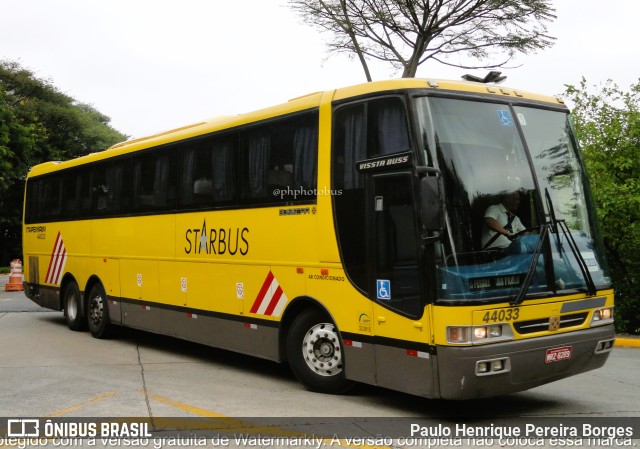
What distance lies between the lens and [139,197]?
1203 cm

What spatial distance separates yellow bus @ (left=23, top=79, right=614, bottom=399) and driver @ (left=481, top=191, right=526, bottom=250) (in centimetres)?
2

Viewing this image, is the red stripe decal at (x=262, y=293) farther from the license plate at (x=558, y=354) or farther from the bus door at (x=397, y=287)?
the license plate at (x=558, y=354)

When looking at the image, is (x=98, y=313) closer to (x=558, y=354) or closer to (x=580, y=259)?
(x=558, y=354)

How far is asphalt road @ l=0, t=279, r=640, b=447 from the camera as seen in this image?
24.2ft

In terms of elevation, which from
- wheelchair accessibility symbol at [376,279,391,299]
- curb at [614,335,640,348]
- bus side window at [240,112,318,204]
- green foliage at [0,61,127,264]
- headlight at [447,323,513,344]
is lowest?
curb at [614,335,640,348]

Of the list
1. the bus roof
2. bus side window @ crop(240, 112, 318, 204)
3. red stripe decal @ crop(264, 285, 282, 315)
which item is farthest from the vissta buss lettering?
the bus roof

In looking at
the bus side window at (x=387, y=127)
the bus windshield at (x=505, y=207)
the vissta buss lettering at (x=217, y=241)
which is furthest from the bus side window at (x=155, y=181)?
the bus windshield at (x=505, y=207)

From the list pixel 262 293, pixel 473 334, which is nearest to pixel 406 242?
pixel 473 334

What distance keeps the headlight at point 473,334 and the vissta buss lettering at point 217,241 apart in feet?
11.6

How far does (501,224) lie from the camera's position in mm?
6938

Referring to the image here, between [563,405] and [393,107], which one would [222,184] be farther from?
Answer: [563,405]

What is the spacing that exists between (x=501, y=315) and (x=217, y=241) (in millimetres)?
4444

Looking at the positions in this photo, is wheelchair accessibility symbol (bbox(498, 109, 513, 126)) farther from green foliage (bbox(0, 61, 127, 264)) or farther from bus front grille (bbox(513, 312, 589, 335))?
green foliage (bbox(0, 61, 127, 264))

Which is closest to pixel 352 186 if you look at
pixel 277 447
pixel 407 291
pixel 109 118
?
pixel 407 291
